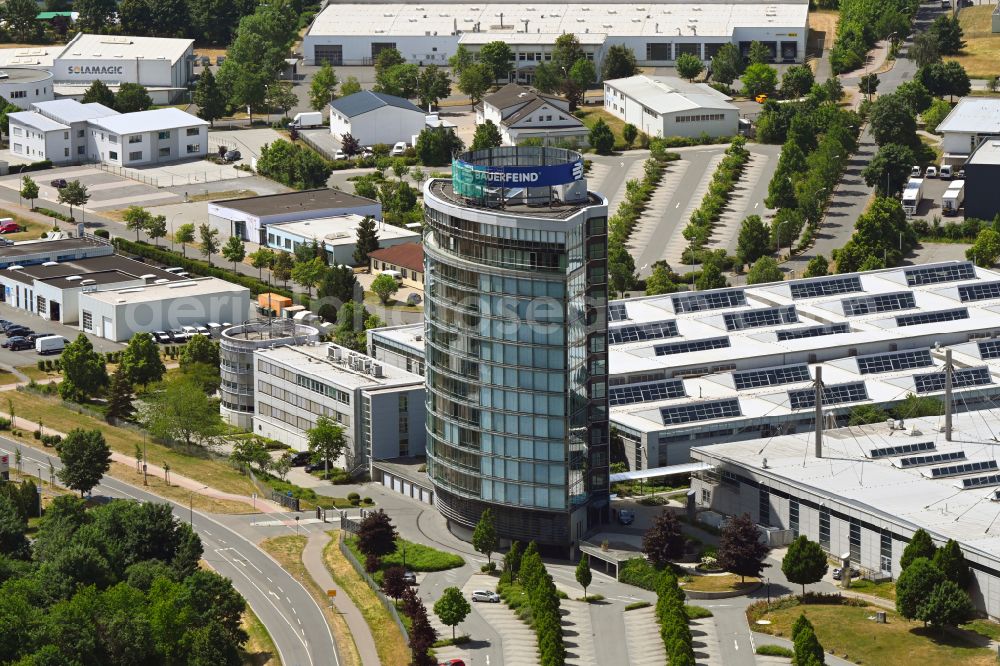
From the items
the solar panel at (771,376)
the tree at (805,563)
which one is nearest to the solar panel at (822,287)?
the solar panel at (771,376)

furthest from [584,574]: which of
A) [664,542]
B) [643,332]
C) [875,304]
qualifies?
[875,304]

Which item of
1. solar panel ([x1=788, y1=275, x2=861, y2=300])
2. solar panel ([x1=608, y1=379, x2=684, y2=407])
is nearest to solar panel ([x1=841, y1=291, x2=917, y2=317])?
solar panel ([x1=788, y1=275, x2=861, y2=300])

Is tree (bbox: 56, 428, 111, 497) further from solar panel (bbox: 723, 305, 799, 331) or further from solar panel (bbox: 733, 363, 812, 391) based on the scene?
solar panel (bbox: 723, 305, 799, 331)

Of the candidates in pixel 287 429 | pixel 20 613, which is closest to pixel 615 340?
pixel 287 429

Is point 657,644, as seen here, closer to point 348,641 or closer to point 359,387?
point 348,641

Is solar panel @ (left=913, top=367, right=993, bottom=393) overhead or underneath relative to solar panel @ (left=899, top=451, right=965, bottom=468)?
overhead

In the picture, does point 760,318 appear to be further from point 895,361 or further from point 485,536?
point 485,536
